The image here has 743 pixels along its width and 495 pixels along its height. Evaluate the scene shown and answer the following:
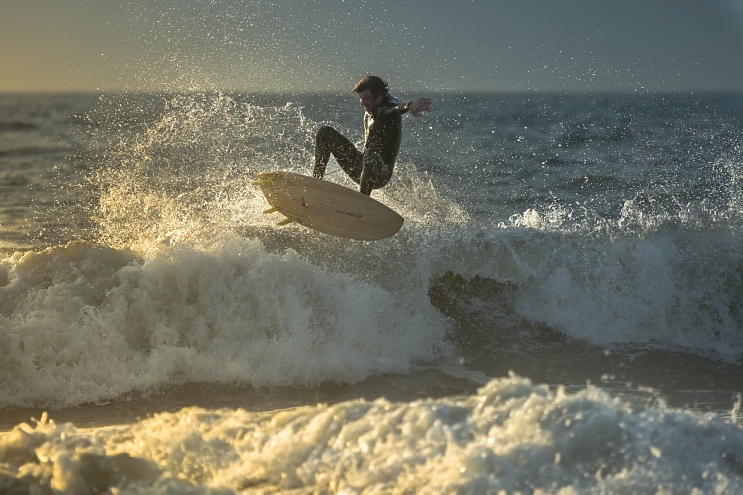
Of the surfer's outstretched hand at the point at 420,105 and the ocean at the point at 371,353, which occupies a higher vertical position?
the surfer's outstretched hand at the point at 420,105

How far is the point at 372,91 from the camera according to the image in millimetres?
7352

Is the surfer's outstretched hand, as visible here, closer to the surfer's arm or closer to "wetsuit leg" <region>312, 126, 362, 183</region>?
the surfer's arm

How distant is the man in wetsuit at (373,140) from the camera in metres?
7.36

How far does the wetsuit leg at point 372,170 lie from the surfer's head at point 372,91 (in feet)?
1.46

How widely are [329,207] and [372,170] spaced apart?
563 millimetres

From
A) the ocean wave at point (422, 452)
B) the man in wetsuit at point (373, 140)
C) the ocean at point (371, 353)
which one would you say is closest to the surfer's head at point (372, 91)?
the man in wetsuit at point (373, 140)

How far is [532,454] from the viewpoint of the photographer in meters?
3.22

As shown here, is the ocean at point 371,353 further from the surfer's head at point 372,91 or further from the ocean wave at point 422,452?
the surfer's head at point 372,91

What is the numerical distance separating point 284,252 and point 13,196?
1011 centimetres

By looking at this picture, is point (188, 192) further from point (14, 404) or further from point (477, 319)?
point (14, 404)

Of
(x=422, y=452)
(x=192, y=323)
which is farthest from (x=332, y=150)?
(x=422, y=452)

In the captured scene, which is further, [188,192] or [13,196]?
[13,196]

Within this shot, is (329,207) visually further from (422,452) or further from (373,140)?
(422,452)

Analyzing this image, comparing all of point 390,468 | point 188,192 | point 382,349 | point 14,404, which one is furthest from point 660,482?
point 188,192
